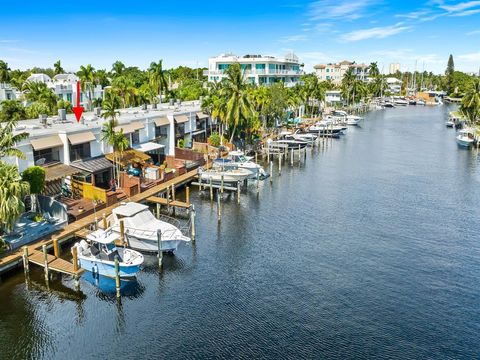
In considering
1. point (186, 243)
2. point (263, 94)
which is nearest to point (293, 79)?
point (263, 94)

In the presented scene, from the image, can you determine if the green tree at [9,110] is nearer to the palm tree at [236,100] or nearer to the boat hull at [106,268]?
the palm tree at [236,100]

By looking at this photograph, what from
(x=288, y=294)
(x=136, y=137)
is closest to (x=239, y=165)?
(x=136, y=137)

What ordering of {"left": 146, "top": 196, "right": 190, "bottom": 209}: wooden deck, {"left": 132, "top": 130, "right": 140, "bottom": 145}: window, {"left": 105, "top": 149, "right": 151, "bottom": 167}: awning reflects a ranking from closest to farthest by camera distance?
{"left": 146, "top": 196, "right": 190, "bottom": 209}: wooden deck → {"left": 105, "top": 149, "right": 151, "bottom": 167}: awning → {"left": 132, "top": 130, "right": 140, "bottom": 145}: window

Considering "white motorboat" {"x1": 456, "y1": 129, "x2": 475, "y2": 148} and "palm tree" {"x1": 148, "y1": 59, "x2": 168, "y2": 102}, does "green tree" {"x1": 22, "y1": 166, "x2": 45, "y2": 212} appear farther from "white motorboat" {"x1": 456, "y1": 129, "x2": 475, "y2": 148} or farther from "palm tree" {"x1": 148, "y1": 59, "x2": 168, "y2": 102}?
"white motorboat" {"x1": 456, "y1": 129, "x2": 475, "y2": 148}

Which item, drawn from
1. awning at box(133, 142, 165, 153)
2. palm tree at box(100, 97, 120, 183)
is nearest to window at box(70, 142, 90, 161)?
palm tree at box(100, 97, 120, 183)

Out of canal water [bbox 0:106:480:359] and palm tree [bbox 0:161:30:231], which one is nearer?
canal water [bbox 0:106:480:359]

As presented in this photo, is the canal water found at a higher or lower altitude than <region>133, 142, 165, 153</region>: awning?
lower
